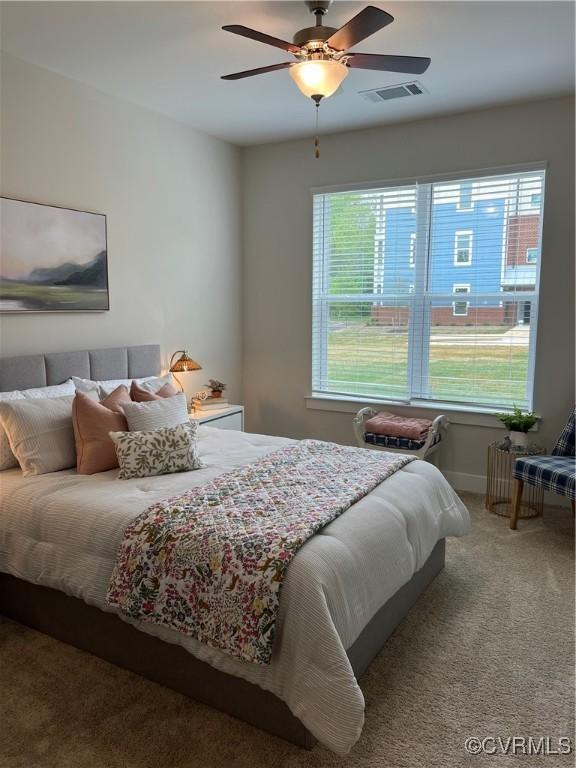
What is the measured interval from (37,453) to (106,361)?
3.56ft

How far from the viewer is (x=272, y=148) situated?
500cm

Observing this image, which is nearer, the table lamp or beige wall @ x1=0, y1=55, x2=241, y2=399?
beige wall @ x1=0, y1=55, x2=241, y2=399

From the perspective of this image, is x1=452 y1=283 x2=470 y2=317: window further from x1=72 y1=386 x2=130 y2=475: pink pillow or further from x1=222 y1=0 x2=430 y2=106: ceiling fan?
x1=72 y1=386 x2=130 y2=475: pink pillow

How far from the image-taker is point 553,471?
11.1 ft

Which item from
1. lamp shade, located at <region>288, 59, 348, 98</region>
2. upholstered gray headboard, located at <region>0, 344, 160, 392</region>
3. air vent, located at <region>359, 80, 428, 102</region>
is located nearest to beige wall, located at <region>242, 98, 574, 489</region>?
air vent, located at <region>359, 80, 428, 102</region>

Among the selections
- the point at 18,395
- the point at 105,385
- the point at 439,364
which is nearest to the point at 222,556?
the point at 18,395

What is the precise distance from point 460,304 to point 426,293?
28 cm

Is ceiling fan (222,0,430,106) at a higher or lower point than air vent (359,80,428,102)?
lower

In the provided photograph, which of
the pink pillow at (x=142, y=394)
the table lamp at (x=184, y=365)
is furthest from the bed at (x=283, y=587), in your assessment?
the table lamp at (x=184, y=365)

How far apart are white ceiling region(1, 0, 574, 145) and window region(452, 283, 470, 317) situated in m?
1.27

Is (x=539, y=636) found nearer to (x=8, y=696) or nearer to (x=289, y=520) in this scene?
(x=289, y=520)

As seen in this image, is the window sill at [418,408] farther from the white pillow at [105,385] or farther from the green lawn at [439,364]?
the white pillow at [105,385]

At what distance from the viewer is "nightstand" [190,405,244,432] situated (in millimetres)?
4198

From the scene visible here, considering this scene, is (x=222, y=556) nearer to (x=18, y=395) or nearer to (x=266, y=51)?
(x=18, y=395)
